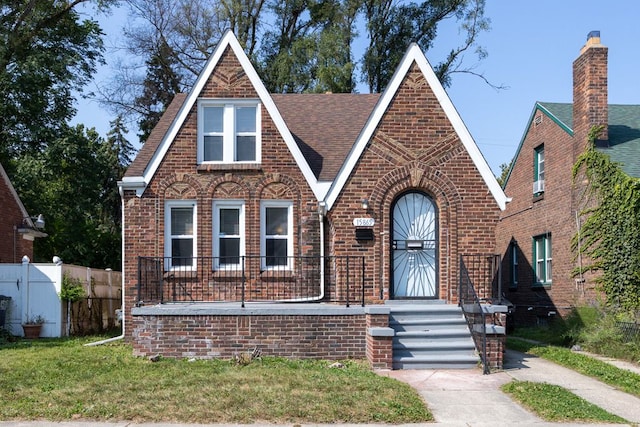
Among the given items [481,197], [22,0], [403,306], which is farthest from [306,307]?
[22,0]

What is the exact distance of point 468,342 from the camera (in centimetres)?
1277

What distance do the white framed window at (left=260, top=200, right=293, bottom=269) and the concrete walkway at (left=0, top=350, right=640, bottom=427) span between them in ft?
15.3

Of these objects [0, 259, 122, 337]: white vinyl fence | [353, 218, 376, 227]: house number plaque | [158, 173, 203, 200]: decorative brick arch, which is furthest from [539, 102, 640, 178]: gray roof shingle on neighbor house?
[0, 259, 122, 337]: white vinyl fence

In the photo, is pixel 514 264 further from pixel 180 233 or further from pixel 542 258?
pixel 180 233

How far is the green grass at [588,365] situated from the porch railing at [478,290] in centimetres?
160

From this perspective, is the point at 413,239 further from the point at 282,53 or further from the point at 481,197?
the point at 282,53

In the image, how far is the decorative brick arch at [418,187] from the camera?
14.7 meters

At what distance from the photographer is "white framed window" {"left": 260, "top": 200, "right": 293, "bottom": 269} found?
1573 cm

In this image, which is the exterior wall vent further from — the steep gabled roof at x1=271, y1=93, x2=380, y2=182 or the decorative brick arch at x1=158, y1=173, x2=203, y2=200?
the decorative brick arch at x1=158, y1=173, x2=203, y2=200

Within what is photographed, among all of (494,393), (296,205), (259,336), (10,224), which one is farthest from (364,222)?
(10,224)

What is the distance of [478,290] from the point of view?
14.5m

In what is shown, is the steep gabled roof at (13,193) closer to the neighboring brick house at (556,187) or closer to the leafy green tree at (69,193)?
the leafy green tree at (69,193)

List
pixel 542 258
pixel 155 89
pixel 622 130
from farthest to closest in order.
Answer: pixel 155 89
pixel 542 258
pixel 622 130

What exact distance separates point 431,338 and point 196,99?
7362 millimetres
